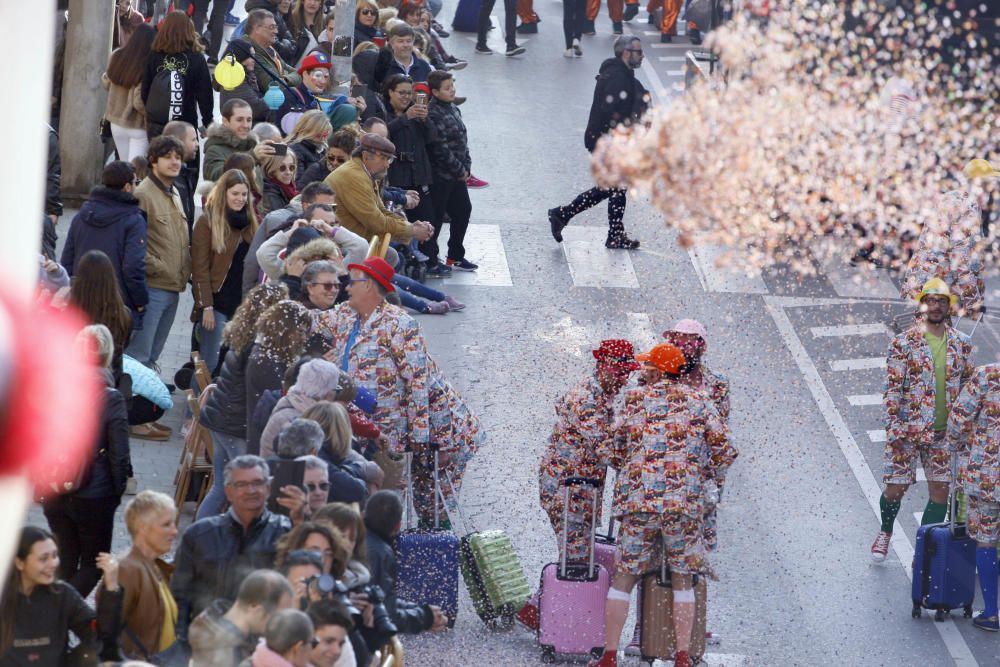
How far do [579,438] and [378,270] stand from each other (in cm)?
147

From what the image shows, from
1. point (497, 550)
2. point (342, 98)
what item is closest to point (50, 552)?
point (497, 550)

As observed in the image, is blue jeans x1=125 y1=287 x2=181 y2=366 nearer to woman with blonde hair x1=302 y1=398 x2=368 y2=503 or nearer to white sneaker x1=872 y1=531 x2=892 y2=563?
woman with blonde hair x1=302 y1=398 x2=368 y2=503

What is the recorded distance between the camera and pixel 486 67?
78.7 feet

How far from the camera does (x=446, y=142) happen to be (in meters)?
14.6

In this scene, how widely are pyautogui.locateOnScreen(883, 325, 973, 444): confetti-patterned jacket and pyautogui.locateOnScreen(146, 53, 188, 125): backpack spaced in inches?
248

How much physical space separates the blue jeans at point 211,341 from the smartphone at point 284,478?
3.91 metres

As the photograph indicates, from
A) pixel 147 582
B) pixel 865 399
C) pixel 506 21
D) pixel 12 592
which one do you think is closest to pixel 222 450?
pixel 147 582

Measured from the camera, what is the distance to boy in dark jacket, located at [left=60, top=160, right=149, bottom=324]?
9.52m

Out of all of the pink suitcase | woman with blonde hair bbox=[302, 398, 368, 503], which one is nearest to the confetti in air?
the pink suitcase

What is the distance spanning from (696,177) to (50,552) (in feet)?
41.0

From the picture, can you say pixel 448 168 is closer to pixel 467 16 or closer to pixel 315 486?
pixel 315 486

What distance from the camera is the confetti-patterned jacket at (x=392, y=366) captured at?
8508mm

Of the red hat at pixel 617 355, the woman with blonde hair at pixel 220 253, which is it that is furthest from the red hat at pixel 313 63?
the red hat at pixel 617 355

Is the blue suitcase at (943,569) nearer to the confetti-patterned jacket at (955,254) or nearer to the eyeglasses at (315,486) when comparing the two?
the confetti-patterned jacket at (955,254)
